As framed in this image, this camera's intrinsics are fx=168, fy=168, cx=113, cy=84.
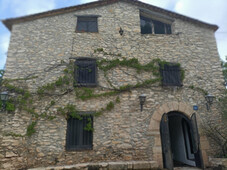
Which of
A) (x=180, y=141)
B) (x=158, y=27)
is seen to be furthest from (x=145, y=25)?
(x=180, y=141)

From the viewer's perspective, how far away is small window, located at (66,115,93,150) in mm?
6157

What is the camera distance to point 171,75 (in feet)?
24.5

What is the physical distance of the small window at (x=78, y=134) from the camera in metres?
6.16

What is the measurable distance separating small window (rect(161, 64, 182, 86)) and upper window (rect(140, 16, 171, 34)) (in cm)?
214

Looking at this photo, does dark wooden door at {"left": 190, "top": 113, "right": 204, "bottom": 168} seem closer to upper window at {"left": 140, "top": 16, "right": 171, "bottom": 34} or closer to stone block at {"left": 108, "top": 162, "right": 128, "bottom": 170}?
stone block at {"left": 108, "top": 162, "right": 128, "bottom": 170}

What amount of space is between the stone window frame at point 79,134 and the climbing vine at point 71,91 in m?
0.13

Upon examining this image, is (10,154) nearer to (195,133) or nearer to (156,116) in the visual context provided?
(156,116)

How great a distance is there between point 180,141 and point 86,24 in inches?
289

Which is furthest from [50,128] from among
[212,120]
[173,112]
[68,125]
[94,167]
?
[212,120]

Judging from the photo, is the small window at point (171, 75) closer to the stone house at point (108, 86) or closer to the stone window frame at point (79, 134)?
the stone house at point (108, 86)

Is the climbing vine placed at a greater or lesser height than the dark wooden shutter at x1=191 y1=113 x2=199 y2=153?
greater

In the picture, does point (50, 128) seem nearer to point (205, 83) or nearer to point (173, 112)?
point (173, 112)

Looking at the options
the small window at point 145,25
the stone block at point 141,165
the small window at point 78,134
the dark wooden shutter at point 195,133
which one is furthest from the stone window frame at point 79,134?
the small window at point 145,25

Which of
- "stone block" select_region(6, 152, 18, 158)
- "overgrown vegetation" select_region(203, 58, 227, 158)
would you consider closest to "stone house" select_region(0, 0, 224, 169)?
"stone block" select_region(6, 152, 18, 158)
